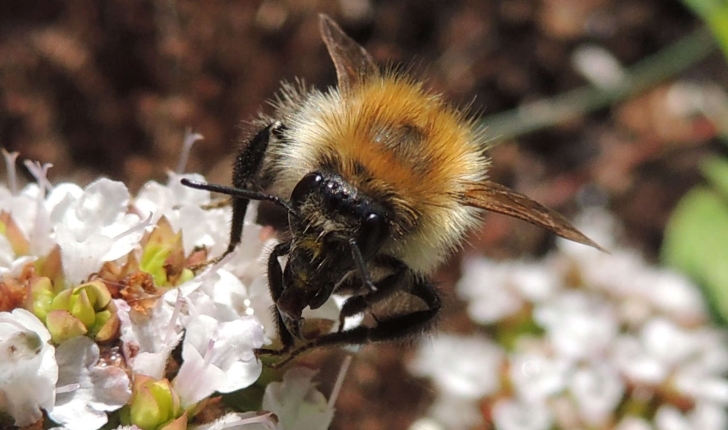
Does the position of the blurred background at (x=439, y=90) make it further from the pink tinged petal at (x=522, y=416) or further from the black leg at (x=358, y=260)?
the black leg at (x=358, y=260)

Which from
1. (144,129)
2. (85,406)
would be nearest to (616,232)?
(144,129)

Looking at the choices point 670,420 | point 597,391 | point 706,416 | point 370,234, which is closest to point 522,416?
point 597,391

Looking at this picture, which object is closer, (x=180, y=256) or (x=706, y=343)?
(x=180, y=256)

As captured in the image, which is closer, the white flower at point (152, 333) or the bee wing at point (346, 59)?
the white flower at point (152, 333)

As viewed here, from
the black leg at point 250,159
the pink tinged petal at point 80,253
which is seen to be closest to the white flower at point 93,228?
the pink tinged petal at point 80,253

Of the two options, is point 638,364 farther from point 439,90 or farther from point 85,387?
point 85,387

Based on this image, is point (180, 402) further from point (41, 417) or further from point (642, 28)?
point (642, 28)

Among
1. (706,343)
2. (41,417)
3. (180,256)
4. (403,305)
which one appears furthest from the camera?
(706,343)
